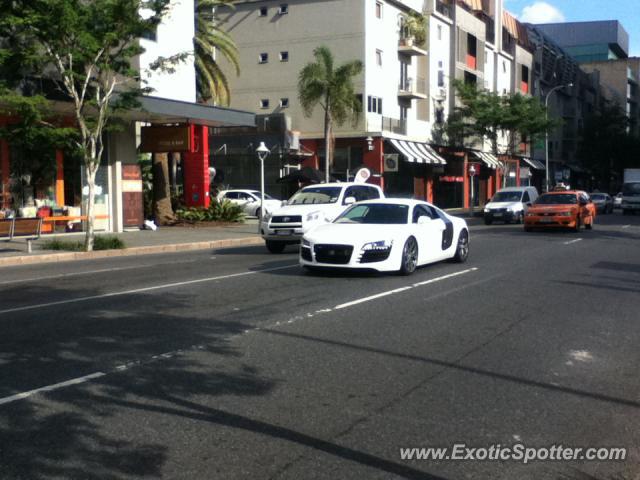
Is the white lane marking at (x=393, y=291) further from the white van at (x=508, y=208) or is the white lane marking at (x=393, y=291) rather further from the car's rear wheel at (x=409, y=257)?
the white van at (x=508, y=208)

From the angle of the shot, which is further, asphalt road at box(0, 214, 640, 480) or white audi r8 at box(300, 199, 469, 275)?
white audi r8 at box(300, 199, 469, 275)

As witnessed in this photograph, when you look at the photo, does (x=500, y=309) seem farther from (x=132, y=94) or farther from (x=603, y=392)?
(x=132, y=94)

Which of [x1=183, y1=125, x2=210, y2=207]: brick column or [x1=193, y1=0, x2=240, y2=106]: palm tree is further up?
[x1=193, y1=0, x2=240, y2=106]: palm tree

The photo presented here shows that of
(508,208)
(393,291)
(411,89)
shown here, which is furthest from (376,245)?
(411,89)

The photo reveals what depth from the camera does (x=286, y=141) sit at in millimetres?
42094

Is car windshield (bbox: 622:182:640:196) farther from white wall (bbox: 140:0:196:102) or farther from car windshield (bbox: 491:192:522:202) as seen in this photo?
white wall (bbox: 140:0:196:102)

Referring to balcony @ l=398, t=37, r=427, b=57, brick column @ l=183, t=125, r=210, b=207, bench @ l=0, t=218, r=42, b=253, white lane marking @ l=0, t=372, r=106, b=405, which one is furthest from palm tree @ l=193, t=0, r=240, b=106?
white lane marking @ l=0, t=372, r=106, b=405

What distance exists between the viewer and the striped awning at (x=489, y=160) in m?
57.9

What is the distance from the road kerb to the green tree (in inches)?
20.0

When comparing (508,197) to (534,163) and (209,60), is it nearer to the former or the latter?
(209,60)

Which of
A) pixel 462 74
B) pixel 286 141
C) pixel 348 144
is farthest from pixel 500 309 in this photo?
pixel 462 74

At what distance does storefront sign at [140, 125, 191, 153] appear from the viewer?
92.2 ft

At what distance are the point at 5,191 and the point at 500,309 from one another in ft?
63.0

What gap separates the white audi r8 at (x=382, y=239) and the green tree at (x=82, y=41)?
26.7 feet
